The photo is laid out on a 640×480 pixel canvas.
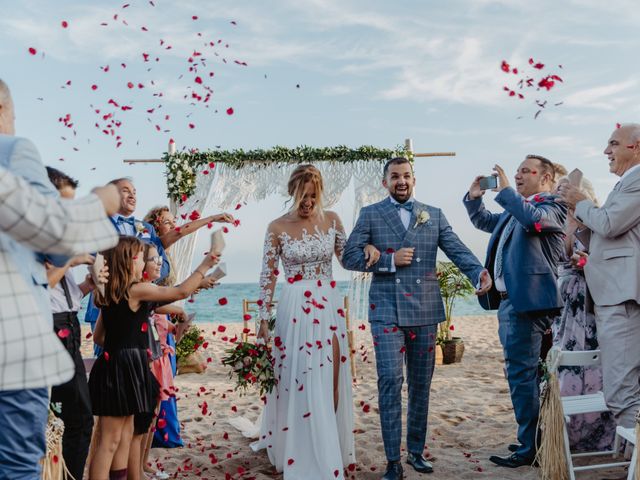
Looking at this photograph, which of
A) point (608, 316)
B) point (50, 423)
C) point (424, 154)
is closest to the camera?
point (50, 423)

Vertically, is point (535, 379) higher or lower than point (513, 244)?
lower

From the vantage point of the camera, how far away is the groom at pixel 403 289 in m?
4.60

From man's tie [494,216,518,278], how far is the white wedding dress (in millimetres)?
1263

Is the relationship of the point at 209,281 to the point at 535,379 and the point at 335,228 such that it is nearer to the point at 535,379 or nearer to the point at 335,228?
the point at 335,228

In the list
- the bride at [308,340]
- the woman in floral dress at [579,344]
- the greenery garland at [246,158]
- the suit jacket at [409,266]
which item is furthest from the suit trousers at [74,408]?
the greenery garland at [246,158]

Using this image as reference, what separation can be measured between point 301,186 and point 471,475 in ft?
8.03

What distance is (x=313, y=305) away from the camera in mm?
4664

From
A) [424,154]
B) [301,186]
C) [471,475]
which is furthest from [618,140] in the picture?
[424,154]

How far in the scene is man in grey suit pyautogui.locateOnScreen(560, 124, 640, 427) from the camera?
13.3ft

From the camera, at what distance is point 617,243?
422 centimetres

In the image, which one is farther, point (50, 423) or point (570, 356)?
point (570, 356)

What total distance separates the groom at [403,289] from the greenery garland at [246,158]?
6602mm

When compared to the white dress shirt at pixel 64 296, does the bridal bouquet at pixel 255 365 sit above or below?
below

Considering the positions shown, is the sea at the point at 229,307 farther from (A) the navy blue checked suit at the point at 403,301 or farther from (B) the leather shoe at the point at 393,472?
(B) the leather shoe at the point at 393,472
